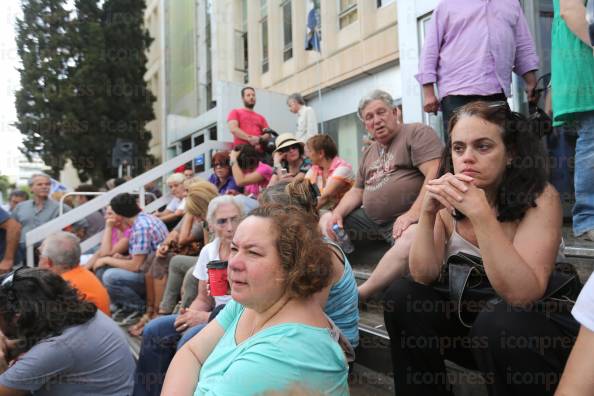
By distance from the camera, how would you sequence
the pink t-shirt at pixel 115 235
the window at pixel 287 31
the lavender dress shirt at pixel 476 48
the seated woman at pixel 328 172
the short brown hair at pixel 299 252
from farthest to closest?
the window at pixel 287 31
the pink t-shirt at pixel 115 235
the seated woman at pixel 328 172
the lavender dress shirt at pixel 476 48
the short brown hair at pixel 299 252

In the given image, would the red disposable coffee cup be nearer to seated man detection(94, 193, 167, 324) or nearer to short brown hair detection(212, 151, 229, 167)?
seated man detection(94, 193, 167, 324)

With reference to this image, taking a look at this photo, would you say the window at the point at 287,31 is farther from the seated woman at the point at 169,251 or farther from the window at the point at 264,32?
the seated woman at the point at 169,251

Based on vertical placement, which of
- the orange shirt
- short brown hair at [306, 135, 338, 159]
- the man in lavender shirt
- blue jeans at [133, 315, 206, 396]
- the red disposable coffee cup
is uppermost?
the man in lavender shirt

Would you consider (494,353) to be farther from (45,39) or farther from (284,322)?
(45,39)

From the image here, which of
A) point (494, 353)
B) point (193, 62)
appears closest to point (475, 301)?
point (494, 353)

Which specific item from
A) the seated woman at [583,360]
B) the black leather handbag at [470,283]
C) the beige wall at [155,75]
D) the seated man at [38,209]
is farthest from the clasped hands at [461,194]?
the beige wall at [155,75]

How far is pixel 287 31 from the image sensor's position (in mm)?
11016

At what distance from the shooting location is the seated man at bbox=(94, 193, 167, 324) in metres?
4.38

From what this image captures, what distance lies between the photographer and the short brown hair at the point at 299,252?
141 cm

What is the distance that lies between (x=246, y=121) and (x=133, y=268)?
288 centimetres

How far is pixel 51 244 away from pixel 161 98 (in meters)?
16.5

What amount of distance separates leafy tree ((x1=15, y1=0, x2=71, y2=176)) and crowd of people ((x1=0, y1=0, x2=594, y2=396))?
14.0 meters

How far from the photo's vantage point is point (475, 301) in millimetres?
1563

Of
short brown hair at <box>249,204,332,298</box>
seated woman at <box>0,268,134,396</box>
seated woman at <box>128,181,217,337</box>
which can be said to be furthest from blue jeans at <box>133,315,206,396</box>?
seated woman at <box>128,181,217,337</box>
